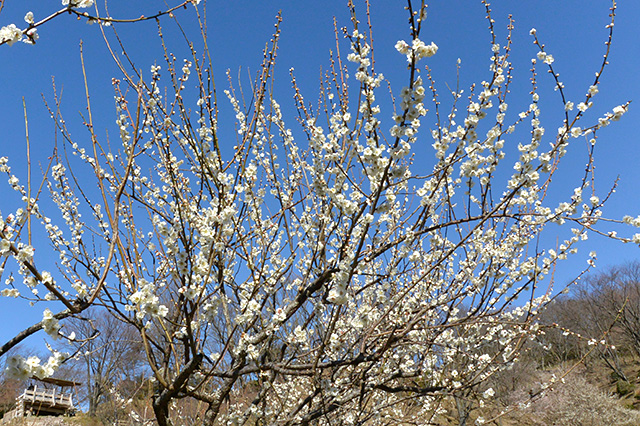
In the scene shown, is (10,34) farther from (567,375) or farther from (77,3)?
(567,375)

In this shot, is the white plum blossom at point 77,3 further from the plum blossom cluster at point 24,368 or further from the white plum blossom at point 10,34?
the plum blossom cluster at point 24,368

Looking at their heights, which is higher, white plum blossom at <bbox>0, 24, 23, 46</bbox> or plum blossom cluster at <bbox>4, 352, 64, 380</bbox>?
white plum blossom at <bbox>0, 24, 23, 46</bbox>

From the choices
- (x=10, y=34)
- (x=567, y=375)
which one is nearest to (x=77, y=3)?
(x=10, y=34)

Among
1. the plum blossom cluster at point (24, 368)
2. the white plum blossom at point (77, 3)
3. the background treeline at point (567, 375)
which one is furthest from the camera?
the background treeline at point (567, 375)

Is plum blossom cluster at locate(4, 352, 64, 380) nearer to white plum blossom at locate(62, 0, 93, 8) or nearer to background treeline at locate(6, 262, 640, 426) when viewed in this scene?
white plum blossom at locate(62, 0, 93, 8)

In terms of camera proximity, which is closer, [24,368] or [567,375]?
[24,368]

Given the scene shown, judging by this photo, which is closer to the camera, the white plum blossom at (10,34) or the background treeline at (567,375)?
the white plum blossom at (10,34)

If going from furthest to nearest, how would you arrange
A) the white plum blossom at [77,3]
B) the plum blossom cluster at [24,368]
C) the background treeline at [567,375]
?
the background treeline at [567,375], the white plum blossom at [77,3], the plum blossom cluster at [24,368]

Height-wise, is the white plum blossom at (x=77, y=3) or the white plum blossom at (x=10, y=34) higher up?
the white plum blossom at (x=77, y=3)

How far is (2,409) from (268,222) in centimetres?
2166

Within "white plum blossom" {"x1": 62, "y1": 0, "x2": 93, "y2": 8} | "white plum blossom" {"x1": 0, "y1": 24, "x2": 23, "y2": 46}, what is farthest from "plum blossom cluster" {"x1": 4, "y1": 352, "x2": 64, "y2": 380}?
"white plum blossom" {"x1": 62, "y1": 0, "x2": 93, "y2": 8}

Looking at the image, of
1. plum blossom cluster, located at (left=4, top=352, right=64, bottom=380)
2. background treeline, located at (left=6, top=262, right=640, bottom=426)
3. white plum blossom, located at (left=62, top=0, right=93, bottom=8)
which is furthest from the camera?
background treeline, located at (left=6, top=262, right=640, bottom=426)

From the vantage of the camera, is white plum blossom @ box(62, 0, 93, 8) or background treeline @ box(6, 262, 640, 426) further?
background treeline @ box(6, 262, 640, 426)

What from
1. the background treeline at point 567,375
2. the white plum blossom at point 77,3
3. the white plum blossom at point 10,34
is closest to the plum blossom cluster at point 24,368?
the white plum blossom at point 10,34
